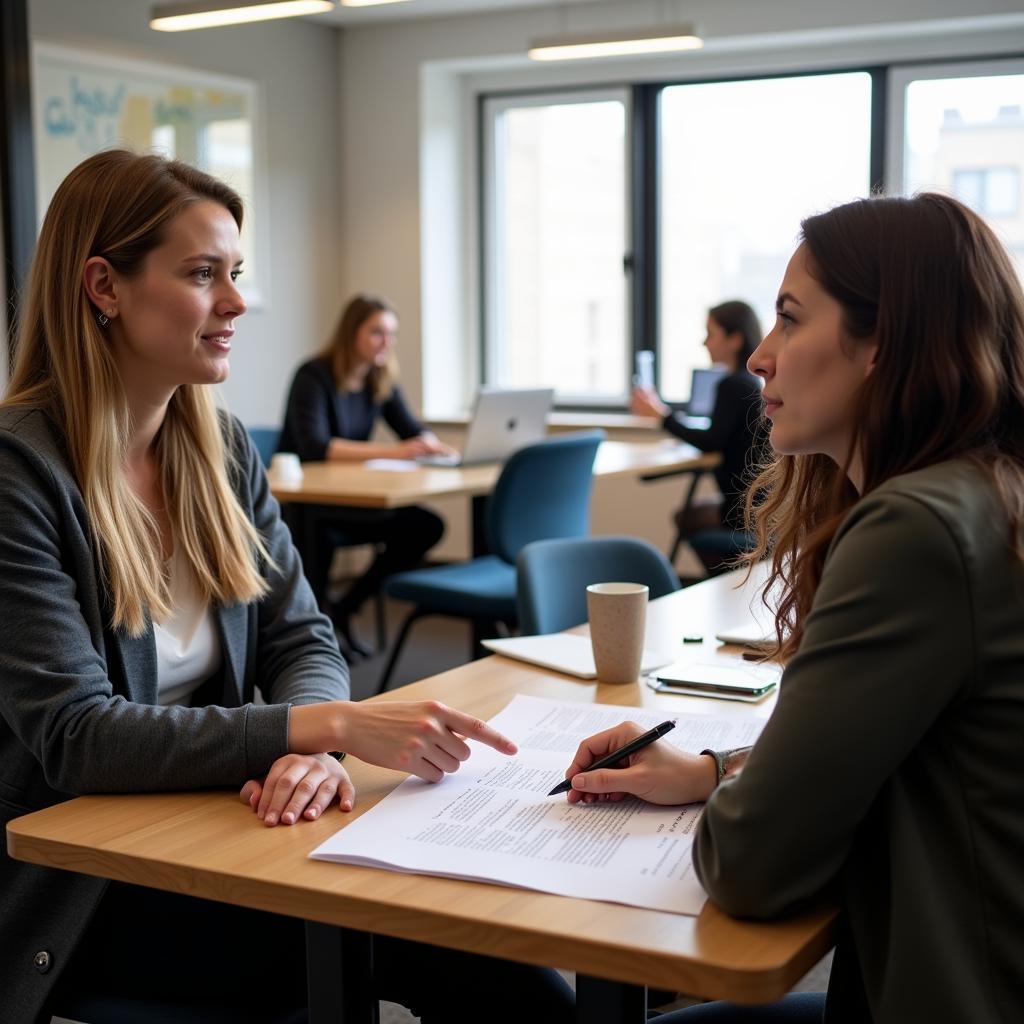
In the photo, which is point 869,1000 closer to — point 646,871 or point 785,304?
point 646,871

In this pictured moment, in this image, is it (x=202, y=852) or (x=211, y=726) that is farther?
(x=211, y=726)

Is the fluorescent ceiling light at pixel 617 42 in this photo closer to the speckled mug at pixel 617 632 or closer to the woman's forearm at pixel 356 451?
the woman's forearm at pixel 356 451

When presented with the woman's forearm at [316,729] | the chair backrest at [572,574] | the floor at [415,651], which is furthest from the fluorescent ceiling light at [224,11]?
the woman's forearm at [316,729]

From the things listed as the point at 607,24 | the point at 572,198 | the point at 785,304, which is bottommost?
the point at 785,304

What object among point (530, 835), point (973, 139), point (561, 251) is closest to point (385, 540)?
point (561, 251)

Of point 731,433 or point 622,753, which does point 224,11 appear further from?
point 622,753

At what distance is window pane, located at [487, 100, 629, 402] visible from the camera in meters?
6.59

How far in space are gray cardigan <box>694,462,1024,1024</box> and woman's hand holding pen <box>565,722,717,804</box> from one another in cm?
22

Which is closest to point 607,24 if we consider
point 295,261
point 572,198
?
point 572,198

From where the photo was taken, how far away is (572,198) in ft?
21.9

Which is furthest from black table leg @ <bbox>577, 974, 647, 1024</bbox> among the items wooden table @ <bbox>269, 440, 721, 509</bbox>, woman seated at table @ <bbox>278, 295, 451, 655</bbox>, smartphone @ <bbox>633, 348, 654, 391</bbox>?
smartphone @ <bbox>633, 348, 654, 391</bbox>

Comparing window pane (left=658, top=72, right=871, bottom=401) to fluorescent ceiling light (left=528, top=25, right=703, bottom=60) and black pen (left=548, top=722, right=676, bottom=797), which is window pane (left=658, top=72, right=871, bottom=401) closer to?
fluorescent ceiling light (left=528, top=25, right=703, bottom=60)

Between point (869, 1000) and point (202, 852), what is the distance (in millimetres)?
566

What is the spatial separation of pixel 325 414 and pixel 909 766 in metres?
4.10
